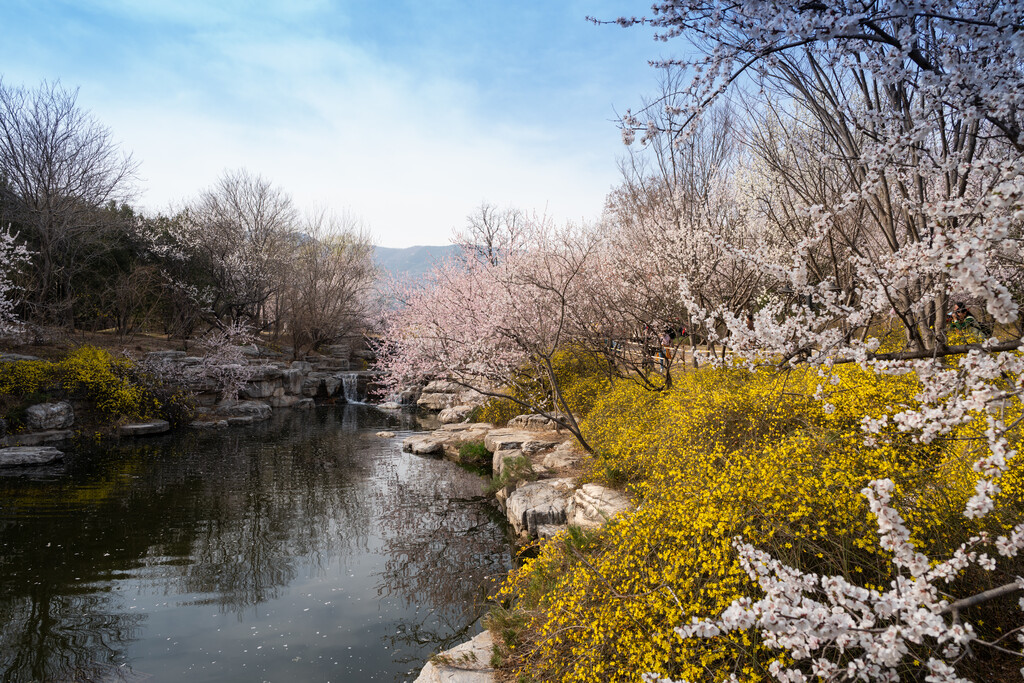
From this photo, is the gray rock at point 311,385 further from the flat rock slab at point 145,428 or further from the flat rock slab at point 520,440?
the flat rock slab at point 520,440

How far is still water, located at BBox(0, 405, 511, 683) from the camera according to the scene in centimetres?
552

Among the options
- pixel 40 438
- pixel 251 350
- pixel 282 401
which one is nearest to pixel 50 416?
pixel 40 438

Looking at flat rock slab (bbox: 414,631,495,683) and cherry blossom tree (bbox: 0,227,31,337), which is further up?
cherry blossom tree (bbox: 0,227,31,337)

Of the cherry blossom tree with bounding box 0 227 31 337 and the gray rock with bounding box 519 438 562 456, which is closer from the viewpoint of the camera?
the gray rock with bounding box 519 438 562 456

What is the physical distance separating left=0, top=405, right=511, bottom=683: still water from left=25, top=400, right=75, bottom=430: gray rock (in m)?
2.28

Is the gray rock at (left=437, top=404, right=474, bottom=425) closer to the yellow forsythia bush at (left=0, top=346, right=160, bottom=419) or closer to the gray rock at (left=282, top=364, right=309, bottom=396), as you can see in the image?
the yellow forsythia bush at (left=0, top=346, right=160, bottom=419)

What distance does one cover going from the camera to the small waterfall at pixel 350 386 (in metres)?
25.8

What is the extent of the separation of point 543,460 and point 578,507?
9.34ft

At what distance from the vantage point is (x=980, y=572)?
365 centimetres

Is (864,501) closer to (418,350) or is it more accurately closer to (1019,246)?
(1019,246)

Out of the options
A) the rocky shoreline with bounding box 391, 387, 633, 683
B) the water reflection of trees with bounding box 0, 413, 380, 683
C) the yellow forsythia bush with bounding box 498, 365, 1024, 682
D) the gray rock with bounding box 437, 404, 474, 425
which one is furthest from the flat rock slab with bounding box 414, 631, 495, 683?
the gray rock with bounding box 437, 404, 474, 425

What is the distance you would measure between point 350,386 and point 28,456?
46.1 ft

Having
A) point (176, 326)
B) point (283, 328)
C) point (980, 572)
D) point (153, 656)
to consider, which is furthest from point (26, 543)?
point (283, 328)

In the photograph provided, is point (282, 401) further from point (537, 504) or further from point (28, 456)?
point (537, 504)
